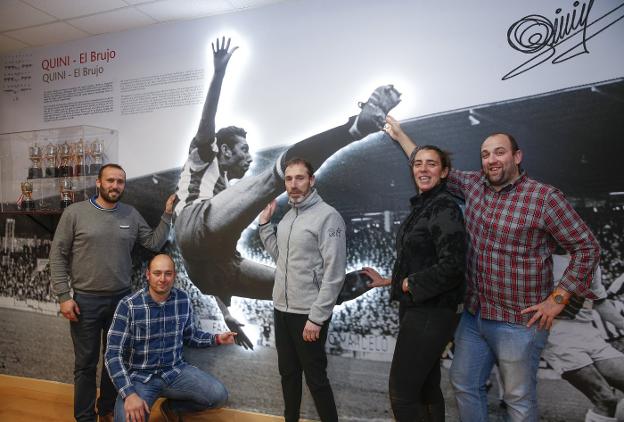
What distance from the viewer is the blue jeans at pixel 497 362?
1675mm

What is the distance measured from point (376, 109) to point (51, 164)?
94.3 inches

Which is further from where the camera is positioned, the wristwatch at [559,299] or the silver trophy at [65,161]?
the silver trophy at [65,161]

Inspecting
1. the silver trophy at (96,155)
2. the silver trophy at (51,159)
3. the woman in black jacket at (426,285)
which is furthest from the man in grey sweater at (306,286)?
the silver trophy at (51,159)

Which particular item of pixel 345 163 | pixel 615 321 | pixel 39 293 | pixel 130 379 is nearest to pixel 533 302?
pixel 615 321

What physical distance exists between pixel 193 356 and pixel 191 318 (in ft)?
1.98

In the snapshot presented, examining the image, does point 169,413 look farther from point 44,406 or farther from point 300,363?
point 44,406

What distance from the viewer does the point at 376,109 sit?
2.42 metres

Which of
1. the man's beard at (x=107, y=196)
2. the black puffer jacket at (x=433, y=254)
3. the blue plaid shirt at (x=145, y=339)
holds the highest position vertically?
the man's beard at (x=107, y=196)

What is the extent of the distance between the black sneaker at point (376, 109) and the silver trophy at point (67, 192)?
6.70ft

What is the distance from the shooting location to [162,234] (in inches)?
108

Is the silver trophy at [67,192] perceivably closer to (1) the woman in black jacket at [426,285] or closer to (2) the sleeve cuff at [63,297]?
(2) the sleeve cuff at [63,297]

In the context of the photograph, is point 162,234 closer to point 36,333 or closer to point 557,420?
point 36,333

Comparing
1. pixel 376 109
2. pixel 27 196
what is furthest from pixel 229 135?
pixel 27 196

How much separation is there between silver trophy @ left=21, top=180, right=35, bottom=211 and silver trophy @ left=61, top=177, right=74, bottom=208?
0.28m
